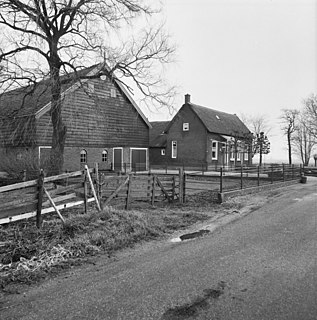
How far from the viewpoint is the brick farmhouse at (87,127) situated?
21.5m

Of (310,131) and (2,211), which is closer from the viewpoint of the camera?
(2,211)

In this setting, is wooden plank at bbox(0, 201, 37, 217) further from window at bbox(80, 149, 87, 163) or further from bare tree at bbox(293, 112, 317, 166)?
bare tree at bbox(293, 112, 317, 166)

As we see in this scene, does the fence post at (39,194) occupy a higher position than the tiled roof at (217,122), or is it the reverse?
the tiled roof at (217,122)

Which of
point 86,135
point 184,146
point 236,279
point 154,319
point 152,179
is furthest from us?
point 184,146

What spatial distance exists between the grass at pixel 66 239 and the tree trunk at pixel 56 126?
1022cm

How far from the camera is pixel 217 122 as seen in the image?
39.7 m

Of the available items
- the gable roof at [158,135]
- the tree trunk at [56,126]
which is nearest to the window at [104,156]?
the tree trunk at [56,126]

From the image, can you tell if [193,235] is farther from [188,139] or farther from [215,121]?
[215,121]

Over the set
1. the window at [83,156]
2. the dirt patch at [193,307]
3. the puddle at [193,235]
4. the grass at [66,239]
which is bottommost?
the puddle at [193,235]

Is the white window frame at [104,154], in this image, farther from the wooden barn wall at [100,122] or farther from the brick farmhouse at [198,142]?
the brick farmhouse at [198,142]

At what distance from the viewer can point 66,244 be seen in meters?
5.53

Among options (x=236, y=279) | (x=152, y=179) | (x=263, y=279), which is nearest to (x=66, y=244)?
(x=236, y=279)

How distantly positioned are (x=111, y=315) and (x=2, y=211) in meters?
3.66

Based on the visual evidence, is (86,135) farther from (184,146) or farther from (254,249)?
(254,249)
